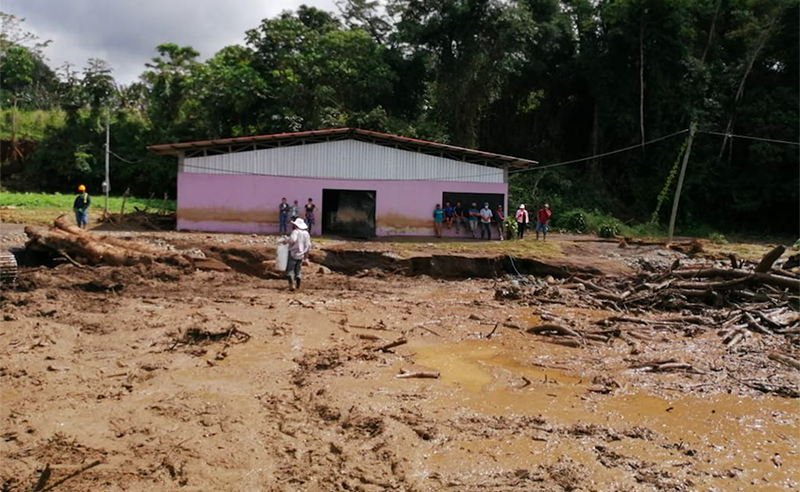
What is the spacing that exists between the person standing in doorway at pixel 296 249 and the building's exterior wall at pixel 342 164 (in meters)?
8.80

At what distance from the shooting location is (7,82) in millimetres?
41312

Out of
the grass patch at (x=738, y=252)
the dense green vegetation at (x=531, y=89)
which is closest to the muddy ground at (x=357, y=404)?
the grass patch at (x=738, y=252)

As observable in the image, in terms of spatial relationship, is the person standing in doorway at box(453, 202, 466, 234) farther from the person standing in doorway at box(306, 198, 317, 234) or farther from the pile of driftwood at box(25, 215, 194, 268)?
the pile of driftwood at box(25, 215, 194, 268)

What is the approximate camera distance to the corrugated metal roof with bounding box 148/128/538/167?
21.5 metres

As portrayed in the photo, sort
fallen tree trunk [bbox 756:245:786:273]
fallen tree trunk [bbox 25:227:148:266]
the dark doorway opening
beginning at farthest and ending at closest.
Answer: the dark doorway opening → fallen tree trunk [bbox 25:227:148:266] → fallen tree trunk [bbox 756:245:786:273]

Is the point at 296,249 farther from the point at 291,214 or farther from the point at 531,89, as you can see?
the point at 531,89

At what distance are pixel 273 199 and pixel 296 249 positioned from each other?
891cm

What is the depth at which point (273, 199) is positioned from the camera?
22.0 metres

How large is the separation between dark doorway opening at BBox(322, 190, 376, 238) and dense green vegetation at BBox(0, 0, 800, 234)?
7.10 metres

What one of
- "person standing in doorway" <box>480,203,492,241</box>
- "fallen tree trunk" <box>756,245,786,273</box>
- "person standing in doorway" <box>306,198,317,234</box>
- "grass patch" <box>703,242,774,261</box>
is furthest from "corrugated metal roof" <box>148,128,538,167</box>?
"fallen tree trunk" <box>756,245,786,273</box>

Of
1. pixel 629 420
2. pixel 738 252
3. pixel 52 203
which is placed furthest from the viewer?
pixel 52 203

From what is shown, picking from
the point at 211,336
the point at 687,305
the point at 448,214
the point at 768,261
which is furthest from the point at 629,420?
the point at 448,214

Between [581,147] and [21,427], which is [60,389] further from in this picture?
[581,147]

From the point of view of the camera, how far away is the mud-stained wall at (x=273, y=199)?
70.9ft
